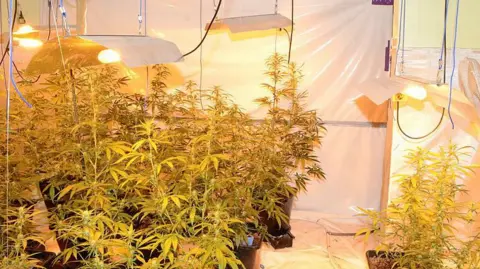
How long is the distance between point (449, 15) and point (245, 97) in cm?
154

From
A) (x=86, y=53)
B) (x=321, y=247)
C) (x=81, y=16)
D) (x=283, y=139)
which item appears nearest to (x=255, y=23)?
(x=283, y=139)

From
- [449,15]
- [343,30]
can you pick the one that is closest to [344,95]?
[343,30]

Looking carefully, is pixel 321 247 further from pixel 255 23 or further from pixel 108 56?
pixel 108 56

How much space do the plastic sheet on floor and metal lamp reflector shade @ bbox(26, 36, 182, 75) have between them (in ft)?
5.36

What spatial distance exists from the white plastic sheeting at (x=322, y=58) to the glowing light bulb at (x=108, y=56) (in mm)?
1829

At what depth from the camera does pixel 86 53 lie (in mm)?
1896

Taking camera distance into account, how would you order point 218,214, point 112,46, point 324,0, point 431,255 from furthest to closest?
point 324,0
point 431,255
point 112,46
point 218,214

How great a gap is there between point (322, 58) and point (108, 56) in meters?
2.10

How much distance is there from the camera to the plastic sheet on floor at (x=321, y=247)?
296 centimetres

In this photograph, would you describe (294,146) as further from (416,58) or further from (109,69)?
(109,69)

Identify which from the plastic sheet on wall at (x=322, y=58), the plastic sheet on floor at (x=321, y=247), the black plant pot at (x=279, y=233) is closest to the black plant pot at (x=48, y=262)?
the plastic sheet on floor at (x=321, y=247)

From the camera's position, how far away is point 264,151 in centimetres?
252

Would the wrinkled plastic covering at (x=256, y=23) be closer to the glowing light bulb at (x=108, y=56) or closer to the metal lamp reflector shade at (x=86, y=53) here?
the metal lamp reflector shade at (x=86, y=53)

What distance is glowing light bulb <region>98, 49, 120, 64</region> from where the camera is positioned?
1.80 metres
